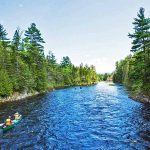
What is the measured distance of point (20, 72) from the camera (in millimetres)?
63031

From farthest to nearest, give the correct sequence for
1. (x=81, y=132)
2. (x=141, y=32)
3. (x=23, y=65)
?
1. (x=23, y=65)
2. (x=141, y=32)
3. (x=81, y=132)

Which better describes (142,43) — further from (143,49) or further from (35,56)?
(35,56)

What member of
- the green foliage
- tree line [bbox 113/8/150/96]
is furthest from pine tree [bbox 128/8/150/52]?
the green foliage

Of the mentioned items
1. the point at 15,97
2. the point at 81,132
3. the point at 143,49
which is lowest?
the point at 81,132

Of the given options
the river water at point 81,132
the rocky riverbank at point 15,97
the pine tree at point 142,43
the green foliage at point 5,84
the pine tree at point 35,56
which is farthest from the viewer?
the pine tree at point 35,56

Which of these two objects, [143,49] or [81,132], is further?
[143,49]

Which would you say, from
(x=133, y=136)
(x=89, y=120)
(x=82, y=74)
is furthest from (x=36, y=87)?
(x=82, y=74)

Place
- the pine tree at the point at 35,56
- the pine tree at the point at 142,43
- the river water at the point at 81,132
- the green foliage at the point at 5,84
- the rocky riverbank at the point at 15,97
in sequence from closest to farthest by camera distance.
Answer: the river water at the point at 81,132 < the pine tree at the point at 142,43 < the green foliage at the point at 5,84 < the rocky riverbank at the point at 15,97 < the pine tree at the point at 35,56

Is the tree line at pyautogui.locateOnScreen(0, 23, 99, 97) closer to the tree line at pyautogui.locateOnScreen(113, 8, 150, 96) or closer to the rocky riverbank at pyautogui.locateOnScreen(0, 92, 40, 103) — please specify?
the rocky riverbank at pyautogui.locateOnScreen(0, 92, 40, 103)

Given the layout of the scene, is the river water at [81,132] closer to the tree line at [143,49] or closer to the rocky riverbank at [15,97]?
the tree line at [143,49]

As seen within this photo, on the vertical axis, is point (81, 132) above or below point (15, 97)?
below

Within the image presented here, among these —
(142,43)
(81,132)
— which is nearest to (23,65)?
(142,43)

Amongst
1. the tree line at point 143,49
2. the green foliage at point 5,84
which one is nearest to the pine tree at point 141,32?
the tree line at point 143,49

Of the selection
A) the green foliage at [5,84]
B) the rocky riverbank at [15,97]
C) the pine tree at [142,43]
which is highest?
the pine tree at [142,43]
